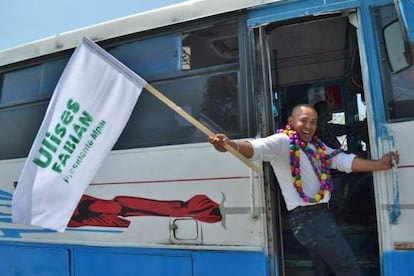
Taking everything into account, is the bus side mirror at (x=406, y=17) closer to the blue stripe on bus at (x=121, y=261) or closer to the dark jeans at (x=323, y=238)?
the dark jeans at (x=323, y=238)

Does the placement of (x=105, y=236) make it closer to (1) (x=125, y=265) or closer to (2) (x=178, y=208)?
(1) (x=125, y=265)

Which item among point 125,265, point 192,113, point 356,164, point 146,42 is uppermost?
point 146,42

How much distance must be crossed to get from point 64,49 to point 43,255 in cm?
176

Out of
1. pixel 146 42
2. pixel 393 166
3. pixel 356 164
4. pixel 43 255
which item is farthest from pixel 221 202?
pixel 43 255

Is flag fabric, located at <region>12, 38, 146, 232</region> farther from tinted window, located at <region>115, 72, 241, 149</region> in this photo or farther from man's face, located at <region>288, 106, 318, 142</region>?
man's face, located at <region>288, 106, 318, 142</region>

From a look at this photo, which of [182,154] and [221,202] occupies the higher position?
[182,154]

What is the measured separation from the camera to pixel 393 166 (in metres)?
2.55

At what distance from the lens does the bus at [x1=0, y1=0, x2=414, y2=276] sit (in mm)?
2635

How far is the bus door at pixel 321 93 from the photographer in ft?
9.67

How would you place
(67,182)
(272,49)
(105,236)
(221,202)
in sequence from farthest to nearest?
(272,49)
(105,236)
(221,202)
(67,182)

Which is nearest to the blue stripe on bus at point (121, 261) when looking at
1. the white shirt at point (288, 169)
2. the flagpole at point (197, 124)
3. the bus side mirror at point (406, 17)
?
the white shirt at point (288, 169)

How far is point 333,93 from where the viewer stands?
16.1ft

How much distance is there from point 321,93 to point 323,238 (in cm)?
257

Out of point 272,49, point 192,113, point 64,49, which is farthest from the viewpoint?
point 272,49
